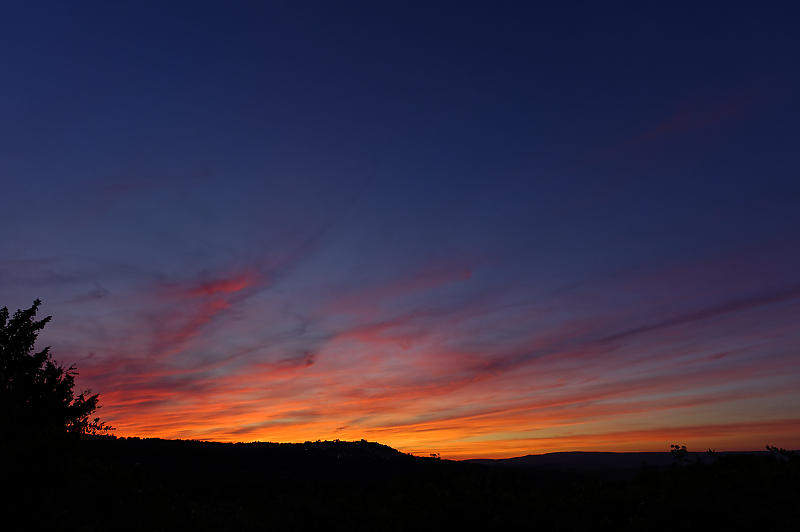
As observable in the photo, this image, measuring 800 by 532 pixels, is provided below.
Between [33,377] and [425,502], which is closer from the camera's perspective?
[425,502]

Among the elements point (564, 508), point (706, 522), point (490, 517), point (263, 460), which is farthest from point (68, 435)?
point (263, 460)

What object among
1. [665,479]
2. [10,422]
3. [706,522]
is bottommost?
[706,522]

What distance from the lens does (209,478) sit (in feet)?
98.0

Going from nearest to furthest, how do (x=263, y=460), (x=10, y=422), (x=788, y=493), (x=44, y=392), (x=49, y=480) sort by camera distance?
(x=49, y=480) < (x=788, y=493) < (x=10, y=422) < (x=44, y=392) < (x=263, y=460)

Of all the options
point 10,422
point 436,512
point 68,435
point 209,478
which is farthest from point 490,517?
point 209,478

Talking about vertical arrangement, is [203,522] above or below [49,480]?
below

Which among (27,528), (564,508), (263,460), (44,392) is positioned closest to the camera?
(27,528)

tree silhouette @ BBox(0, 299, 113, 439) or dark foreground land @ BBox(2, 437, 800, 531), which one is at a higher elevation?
tree silhouette @ BBox(0, 299, 113, 439)

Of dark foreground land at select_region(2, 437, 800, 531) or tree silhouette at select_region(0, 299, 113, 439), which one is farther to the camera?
tree silhouette at select_region(0, 299, 113, 439)

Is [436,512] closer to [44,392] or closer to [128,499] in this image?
[128,499]

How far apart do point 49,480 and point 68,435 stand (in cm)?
111

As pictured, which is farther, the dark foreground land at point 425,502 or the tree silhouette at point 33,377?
the tree silhouette at point 33,377

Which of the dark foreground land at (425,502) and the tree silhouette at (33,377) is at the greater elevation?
the tree silhouette at (33,377)

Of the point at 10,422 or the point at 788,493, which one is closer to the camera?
the point at 788,493
